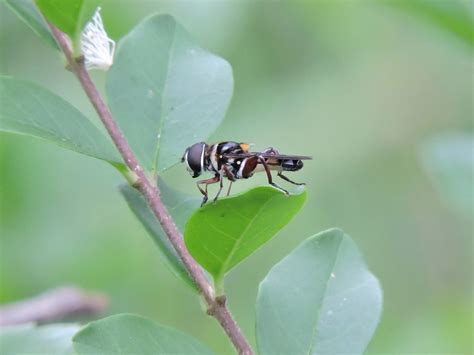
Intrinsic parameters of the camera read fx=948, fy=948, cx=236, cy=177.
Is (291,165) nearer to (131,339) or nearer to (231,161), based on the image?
(231,161)

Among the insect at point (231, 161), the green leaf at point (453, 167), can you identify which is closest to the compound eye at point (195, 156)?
the insect at point (231, 161)

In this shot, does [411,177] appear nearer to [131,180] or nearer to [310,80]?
[310,80]

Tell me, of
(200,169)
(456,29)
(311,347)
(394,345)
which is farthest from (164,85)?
(394,345)

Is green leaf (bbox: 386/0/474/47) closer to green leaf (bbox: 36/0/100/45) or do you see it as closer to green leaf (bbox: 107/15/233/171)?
green leaf (bbox: 107/15/233/171)

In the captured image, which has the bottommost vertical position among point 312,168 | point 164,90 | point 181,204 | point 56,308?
point 56,308

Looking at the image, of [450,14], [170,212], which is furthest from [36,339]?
[450,14]

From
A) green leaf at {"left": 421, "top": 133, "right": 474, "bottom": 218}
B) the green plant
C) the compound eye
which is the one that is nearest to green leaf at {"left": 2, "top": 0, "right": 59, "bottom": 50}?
the green plant

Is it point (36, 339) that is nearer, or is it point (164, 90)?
point (164, 90)
